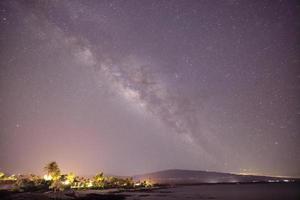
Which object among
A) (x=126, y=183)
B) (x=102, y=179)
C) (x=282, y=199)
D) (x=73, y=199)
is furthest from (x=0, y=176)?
(x=282, y=199)

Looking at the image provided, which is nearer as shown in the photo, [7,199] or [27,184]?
[7,199]

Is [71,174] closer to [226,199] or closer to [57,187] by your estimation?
[57,187]

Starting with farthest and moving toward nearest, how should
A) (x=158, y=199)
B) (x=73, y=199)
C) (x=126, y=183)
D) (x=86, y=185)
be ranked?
1. (x=126, y=183)
2. (x=86, y=185)
3. (x=158, y=199)
4. (x=73, y=199)

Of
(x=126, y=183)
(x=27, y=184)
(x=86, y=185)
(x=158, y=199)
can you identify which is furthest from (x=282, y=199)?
(x=126, y=183)

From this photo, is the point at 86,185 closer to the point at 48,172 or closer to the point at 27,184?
the point at 48,172

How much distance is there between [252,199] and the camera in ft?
305

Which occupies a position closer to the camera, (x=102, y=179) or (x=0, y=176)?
(x=0, y=176)

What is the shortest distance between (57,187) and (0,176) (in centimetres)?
5562

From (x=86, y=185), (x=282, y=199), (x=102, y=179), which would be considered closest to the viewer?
(x=282, y=199)

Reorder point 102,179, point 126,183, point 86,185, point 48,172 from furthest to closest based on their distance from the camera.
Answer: point 126,183
point 102,179
point 86,185
point 48,172

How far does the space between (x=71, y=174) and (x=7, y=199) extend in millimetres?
98277

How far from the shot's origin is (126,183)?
18888 centimetres

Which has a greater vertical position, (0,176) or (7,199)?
(0,176)

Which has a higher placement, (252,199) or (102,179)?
(102,179)
